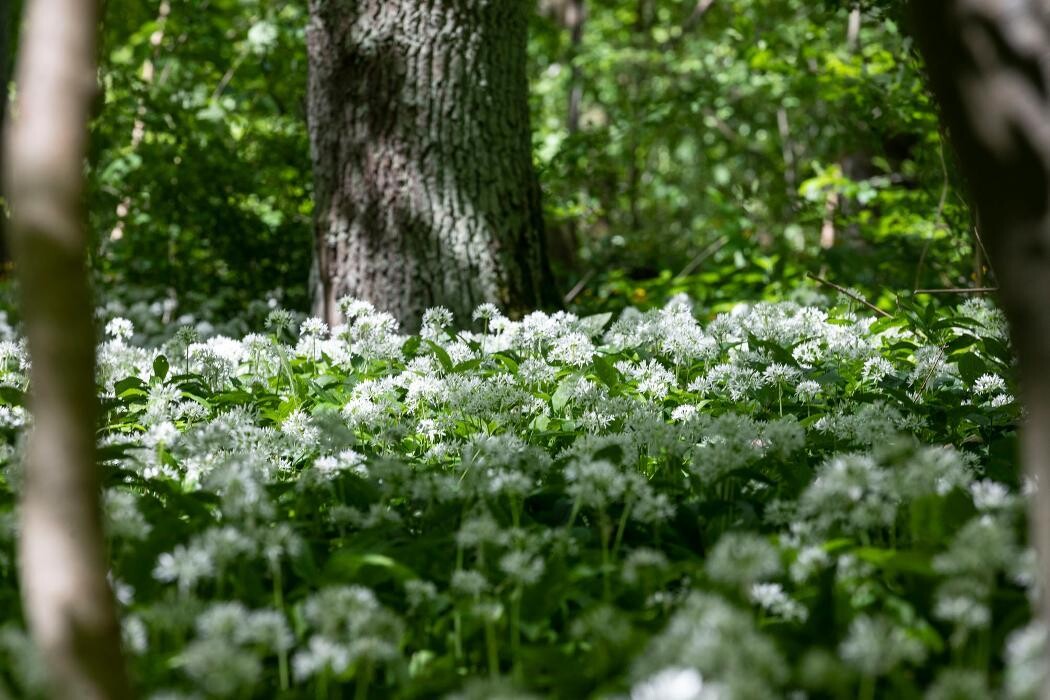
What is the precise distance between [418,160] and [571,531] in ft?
9.29

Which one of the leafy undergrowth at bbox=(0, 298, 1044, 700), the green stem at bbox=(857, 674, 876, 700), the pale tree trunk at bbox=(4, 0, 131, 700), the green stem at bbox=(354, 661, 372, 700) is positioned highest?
the pale tree trunk at bbox=(4, 0, 131, 700)

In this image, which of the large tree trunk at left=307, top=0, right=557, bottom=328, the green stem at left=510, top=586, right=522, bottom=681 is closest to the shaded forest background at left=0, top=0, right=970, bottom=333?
the large tree trunk at left=307, top=0, right=557, bottom=328

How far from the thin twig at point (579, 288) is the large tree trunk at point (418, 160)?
1.88 m

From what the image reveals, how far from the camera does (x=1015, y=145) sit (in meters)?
1.59

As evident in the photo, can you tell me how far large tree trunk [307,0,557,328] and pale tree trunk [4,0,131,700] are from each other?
3.37 metres

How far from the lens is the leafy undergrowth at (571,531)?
1683 millimetres

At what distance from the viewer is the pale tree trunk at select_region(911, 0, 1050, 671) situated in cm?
156

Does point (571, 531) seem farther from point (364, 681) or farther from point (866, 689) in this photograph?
point (866, 689)

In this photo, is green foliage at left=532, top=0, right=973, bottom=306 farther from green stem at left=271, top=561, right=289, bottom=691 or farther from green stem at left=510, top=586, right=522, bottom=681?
green stem at left=271, top=561, right=289, bottom=691

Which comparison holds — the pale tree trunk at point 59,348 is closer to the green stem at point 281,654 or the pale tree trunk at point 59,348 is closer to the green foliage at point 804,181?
the green stem at point 281,654

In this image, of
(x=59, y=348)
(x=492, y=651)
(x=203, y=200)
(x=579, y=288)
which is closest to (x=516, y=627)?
(x=492, y=651)

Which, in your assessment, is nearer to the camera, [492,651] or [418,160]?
[492,651]

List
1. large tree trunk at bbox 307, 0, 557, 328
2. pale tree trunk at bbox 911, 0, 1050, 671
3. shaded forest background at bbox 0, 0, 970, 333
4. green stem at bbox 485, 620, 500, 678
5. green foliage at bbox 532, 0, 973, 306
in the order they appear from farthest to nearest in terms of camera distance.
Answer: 1. shaded forest background at bbox 0, 0, 970, 333
2. green foliage at bbox 532, 0, 973, 306
3. large tree trunk at bbox 307, 0, 557, 328
4. green stem at bbox 485, 620, 500, 678
5. pale tree trunk at bbox 911, 0, 1050, 671

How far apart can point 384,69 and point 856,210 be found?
4.68 metres
